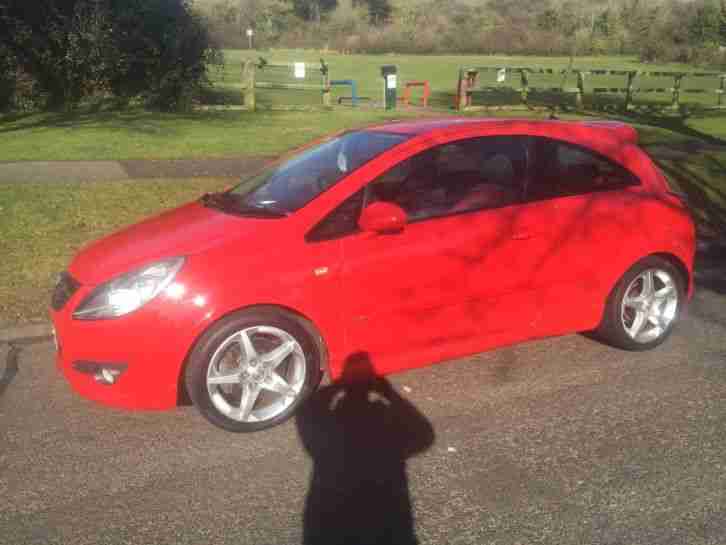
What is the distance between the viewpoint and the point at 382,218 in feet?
13.1

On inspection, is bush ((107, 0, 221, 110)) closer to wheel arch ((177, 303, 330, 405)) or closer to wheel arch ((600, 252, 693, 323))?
wheel arch ((600, 252, 693, 323))

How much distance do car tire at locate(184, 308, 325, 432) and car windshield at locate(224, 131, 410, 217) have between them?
71cm

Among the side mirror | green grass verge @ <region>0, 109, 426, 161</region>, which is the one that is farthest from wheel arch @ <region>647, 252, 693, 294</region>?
green grass verge @ <region>0, 109, 426, 161</region>

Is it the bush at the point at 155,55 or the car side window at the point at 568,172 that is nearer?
the car side window at the point at 568,172

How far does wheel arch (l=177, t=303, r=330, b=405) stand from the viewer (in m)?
3.77

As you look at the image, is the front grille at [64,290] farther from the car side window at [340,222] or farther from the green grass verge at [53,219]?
the green grass verge at [53,219]

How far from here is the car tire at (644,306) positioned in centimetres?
489

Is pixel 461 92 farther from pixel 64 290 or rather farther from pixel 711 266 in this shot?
pixel 64 290

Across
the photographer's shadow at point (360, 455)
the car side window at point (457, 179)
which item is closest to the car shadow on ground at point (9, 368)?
the photographer's shadow at point (360, 455)

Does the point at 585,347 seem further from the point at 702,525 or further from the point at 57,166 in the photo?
the point at 57,166

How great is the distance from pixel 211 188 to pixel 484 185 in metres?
6.26

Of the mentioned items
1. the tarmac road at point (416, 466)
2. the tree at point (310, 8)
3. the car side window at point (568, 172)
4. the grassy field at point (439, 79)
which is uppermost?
the tree at point (310, 8)

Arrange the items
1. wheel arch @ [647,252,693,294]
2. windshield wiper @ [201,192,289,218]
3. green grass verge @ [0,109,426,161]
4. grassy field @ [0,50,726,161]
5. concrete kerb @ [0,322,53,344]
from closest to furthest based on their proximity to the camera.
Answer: windshield wiper @ [201,192,289,218], wheel arch @ [647,252,693,294], concrete kerb @ [0,322,53,344], green grass verge @ [0,109,426,161], grassy field @ [0,50,726,161]

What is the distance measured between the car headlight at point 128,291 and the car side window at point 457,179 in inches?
46.8
